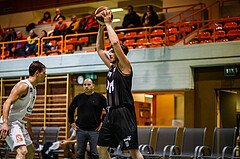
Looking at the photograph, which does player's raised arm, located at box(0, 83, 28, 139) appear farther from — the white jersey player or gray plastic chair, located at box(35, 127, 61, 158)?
gray plastic chair, located at box(35, 127, 61, 158)

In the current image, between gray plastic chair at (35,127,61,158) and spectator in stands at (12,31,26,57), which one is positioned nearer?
gray plastic chair at (35,127,61,158)

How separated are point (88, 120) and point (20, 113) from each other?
2419 mm

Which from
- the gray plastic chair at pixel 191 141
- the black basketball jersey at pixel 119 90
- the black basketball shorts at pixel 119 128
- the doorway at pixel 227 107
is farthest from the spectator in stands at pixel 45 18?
the black basketball shorts at pixel 119 128

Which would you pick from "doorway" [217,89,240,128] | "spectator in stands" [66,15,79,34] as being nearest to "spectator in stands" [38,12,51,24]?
"spectator in stands" [66,15,79,34]

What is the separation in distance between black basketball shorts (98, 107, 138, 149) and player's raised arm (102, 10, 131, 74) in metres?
0.45

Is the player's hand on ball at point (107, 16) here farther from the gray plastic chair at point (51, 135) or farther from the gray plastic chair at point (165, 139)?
the gray plastic chair at point (51, 135)

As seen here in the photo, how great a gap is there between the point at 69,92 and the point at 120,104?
25.6 feet


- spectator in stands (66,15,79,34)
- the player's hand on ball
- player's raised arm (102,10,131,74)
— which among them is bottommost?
player's raised arm (102,10,131,74)

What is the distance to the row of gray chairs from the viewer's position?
7.72 m

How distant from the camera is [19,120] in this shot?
5.00 meters

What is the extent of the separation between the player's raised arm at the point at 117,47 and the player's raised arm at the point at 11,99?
1381mm

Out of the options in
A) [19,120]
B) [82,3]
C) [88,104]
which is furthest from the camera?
[82,3]

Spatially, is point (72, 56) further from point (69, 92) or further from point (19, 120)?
point (19, 120)

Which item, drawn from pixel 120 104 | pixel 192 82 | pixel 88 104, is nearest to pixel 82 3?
pixel 192 82
